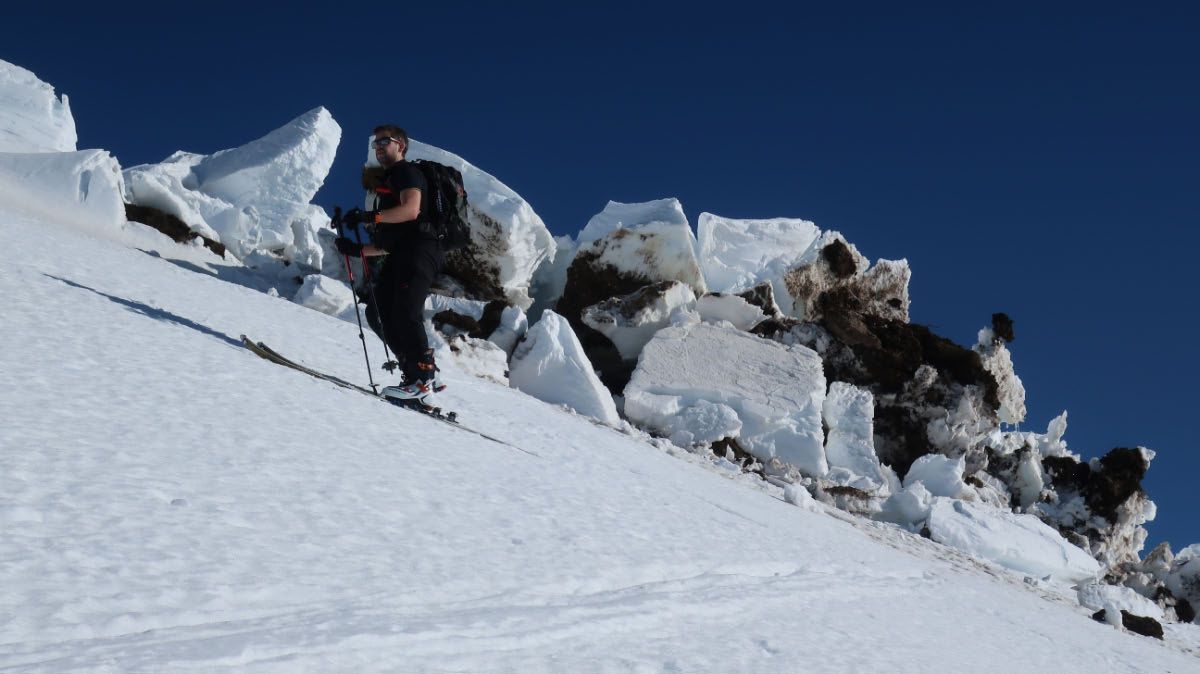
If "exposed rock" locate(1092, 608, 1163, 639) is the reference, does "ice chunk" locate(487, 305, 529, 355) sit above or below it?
above

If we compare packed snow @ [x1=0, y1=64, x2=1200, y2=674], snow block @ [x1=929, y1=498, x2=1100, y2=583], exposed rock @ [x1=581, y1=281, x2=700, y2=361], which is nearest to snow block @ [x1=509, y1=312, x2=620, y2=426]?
packed snow @ [x1=0, y1=64, x2=1200, y2=674]

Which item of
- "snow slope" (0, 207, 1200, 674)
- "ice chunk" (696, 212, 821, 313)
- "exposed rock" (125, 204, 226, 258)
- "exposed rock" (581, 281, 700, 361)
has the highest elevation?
"ice chunk" (696, 212, 821, 313)

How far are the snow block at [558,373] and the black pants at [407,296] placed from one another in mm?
6041

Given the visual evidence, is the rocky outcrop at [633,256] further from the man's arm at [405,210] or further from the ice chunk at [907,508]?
the man's arm at [405,210]

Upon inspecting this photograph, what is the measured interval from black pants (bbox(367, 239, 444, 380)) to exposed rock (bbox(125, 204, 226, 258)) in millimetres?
11732

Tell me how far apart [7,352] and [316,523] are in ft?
7.37

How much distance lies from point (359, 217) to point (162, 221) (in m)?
12.3

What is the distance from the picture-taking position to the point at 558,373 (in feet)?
44.5

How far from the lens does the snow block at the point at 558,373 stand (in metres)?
13.0

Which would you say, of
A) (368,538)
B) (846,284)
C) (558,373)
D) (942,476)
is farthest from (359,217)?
(846,284)

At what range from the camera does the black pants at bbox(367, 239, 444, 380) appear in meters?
6.72

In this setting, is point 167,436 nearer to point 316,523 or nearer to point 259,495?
point 259,495

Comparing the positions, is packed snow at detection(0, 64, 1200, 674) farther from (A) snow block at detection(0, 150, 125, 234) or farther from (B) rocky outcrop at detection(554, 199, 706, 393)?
(B) rocky outcrop at detection(554, 199, 706, 393)

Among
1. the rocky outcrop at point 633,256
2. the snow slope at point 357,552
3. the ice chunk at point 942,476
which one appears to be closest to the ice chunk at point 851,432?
the ice chunk at point 942,476
